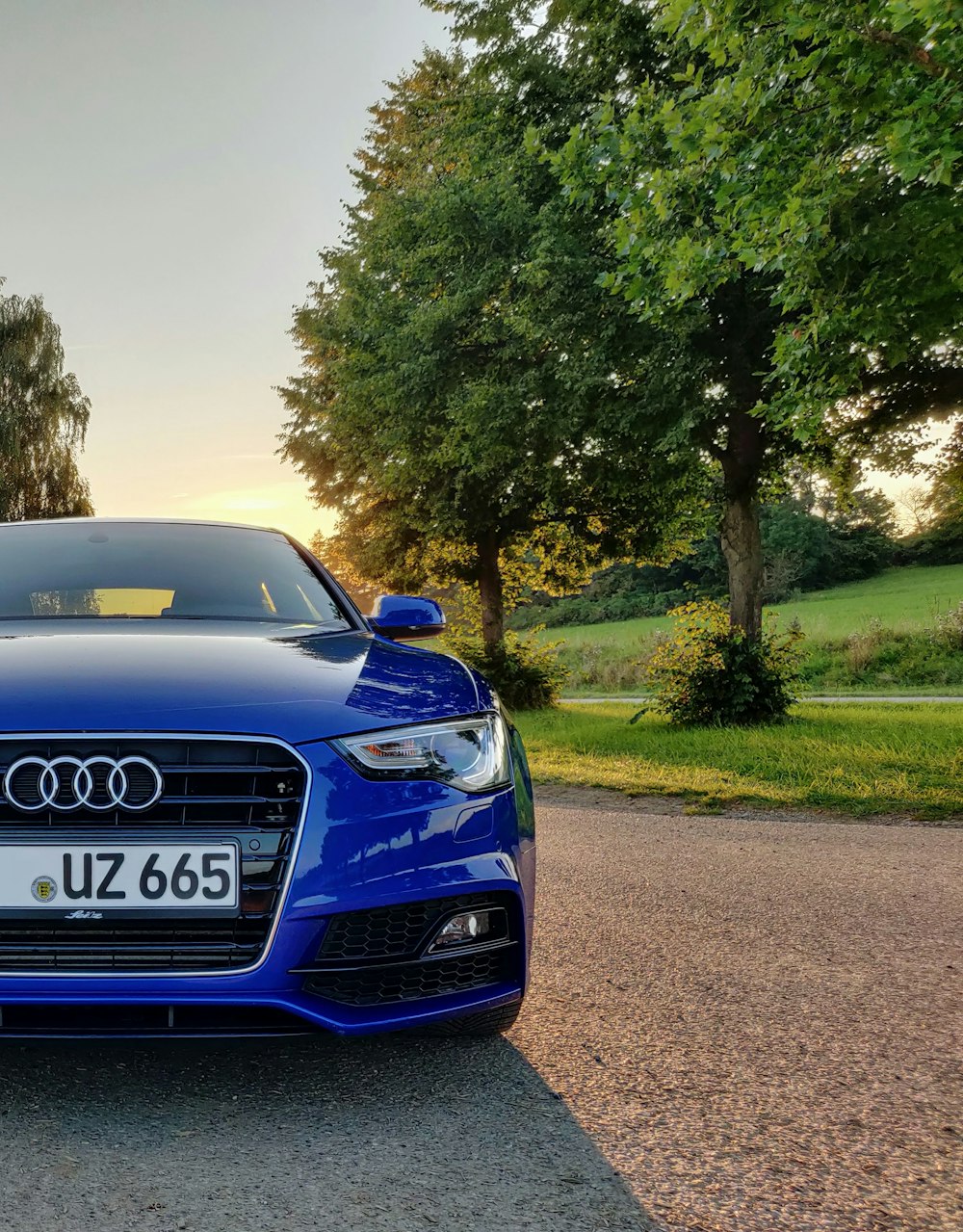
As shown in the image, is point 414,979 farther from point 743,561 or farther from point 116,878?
point 743,561

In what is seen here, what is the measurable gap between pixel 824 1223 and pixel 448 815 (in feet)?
3.49

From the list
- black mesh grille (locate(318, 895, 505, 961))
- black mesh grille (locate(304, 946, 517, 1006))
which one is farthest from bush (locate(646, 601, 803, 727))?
black mesh grille (locate(318, 895, 505, 961))

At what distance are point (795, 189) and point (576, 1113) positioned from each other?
701cm

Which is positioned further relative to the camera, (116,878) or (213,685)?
(213,685)

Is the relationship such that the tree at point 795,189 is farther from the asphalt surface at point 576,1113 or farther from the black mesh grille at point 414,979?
the black mesh grille at point 414,979

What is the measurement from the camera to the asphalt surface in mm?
1999

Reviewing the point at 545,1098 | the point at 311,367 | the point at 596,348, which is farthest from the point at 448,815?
the point at 311,367

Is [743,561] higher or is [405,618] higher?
[743,561]

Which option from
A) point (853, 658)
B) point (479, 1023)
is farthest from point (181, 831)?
point (853, 658)

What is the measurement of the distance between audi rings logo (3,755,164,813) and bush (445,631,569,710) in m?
17.4

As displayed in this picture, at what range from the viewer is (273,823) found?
229 centimetres

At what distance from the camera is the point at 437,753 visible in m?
2.50

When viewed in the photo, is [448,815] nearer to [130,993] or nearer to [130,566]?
[130,993]

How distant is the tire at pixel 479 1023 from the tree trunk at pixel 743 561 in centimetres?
1208
